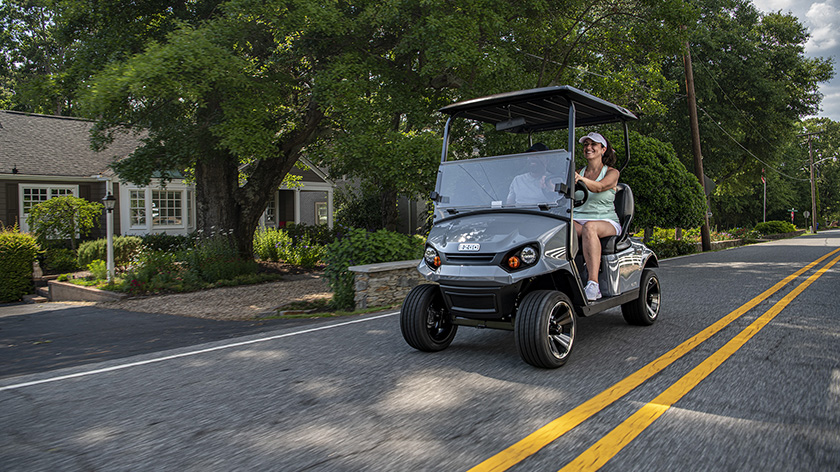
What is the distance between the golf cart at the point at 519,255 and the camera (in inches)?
183

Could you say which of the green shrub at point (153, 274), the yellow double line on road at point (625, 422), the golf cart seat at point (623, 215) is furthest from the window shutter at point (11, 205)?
the yellow double line on road at point (625, 422)

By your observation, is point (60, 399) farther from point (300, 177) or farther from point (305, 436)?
point (300, 177)

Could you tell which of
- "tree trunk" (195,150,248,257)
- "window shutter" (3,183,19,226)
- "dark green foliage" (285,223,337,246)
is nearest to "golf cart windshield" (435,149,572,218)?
"tree trunk" (195,150,248,257)

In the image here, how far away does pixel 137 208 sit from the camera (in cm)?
2322

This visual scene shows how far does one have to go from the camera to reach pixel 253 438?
3.44 metres

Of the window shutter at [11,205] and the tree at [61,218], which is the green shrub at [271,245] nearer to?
the tree at [61,218]

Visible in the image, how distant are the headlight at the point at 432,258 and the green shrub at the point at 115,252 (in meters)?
15.8

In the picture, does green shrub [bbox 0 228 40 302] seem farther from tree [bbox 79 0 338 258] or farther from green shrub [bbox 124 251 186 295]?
tree [bbox 79 0 338 258]

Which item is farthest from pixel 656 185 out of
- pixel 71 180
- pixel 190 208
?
pixel 71 180

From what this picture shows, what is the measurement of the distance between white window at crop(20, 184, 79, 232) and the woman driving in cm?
2200

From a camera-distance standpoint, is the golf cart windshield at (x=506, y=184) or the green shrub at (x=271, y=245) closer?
the golf cart windshield at (x=506, y=184)

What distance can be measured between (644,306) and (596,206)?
1385 millimetres

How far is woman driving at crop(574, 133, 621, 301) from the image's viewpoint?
543cm

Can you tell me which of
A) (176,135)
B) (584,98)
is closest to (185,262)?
(176,135)
